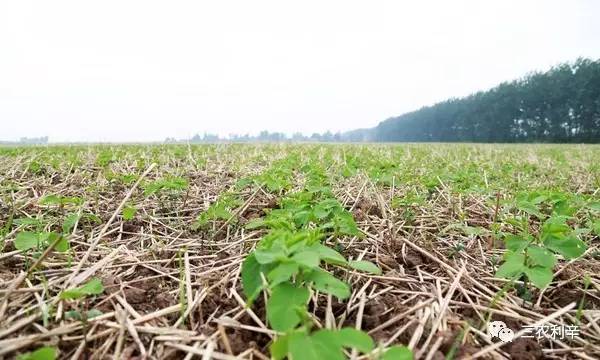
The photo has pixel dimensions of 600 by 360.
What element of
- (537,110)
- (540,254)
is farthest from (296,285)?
(537,110)

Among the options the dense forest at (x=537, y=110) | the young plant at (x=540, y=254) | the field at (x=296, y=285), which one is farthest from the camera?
the dense forest at (x=537, y=110)

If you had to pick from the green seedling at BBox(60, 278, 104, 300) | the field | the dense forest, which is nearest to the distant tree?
the dense forest

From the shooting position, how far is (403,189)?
327 cm

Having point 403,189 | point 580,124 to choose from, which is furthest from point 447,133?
point 403,189

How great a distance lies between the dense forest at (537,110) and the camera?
49.6 meters

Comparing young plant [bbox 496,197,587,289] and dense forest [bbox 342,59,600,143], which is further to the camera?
dense forest [bbox 342,59,600,143]

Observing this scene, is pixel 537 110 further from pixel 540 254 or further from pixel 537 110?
pixel 540 254

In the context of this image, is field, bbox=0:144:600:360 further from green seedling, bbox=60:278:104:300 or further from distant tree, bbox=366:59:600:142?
distant tree, bbox=366:59:600:142

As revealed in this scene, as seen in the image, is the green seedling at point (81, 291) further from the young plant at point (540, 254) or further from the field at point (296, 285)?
the young plant at point (540, 254)

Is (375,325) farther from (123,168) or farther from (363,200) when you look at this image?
(123,168)

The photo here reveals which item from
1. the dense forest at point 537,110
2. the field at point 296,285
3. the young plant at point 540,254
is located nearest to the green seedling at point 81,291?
the field at point 296,285

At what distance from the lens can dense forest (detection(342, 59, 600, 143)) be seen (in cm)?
4959

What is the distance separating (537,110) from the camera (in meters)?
58.0

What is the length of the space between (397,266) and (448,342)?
1.91 feet
